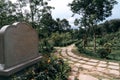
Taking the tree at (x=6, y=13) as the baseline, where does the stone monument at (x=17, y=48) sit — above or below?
below

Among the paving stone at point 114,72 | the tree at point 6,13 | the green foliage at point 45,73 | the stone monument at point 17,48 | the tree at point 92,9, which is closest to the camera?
the stone monument at point 17,48

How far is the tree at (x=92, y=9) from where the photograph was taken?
15867 mm

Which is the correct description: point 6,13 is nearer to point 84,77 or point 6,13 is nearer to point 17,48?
point 17,48

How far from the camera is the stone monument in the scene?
5793 mm

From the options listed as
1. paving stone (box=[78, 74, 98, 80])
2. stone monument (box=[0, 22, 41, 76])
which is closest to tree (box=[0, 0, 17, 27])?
stone monument (box=[0, 22, 41, 76])

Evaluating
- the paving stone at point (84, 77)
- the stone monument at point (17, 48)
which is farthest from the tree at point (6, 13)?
the paving stone at point (84, 77)

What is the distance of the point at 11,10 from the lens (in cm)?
1325

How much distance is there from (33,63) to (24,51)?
0.65 m

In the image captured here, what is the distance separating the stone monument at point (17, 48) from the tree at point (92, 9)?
30.1 feet

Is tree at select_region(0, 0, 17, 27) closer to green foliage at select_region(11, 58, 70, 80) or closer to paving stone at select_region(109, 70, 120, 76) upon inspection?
green foliage at select_region(11, 58, 70, 80)

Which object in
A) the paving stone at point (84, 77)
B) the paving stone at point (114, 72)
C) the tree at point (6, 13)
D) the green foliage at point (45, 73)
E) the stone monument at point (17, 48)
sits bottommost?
the paving stone at point (114, 72)

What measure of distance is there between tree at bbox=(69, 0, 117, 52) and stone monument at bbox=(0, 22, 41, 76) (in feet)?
30.1

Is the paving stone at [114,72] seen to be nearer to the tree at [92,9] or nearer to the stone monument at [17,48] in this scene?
the stone monument at [17,48]

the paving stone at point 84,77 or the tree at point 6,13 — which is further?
the tree at point 6,13
